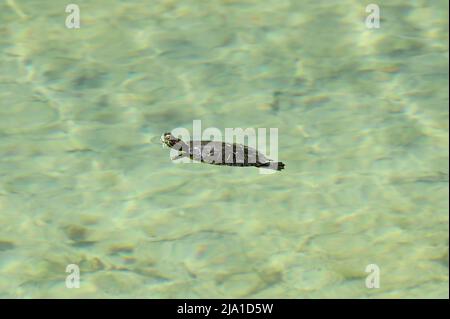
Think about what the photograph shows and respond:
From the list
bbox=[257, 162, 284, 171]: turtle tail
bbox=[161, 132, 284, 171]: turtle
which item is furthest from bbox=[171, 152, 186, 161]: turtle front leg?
bbox=[257, 162, 284, 171]: turtle tail

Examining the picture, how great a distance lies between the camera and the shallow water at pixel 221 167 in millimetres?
4262

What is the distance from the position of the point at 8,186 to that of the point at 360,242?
2.27 metres

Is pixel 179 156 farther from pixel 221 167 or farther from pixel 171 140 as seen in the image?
pixel 221 167

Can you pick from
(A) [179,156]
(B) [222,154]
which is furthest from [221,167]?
(A) [179,156]

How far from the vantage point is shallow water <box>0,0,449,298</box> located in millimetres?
4262

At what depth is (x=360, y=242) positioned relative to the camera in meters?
4.39

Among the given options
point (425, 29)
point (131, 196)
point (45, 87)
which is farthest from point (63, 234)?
point (425, 29)

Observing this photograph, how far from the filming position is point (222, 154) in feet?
15.8

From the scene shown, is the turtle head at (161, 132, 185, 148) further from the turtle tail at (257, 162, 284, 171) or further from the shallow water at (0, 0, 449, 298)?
the turtle tail at (257, 162, 284, 171)

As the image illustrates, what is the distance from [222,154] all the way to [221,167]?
0.29 feet

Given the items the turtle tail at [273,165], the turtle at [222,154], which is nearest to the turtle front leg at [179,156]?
the turtle at [222,154]

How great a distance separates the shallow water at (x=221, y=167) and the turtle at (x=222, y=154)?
3.2 inches

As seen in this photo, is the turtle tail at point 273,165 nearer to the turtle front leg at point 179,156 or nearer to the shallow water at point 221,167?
the shallow water at point 221,167

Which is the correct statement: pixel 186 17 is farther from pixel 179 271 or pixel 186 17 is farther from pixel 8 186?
pixel 179 271
